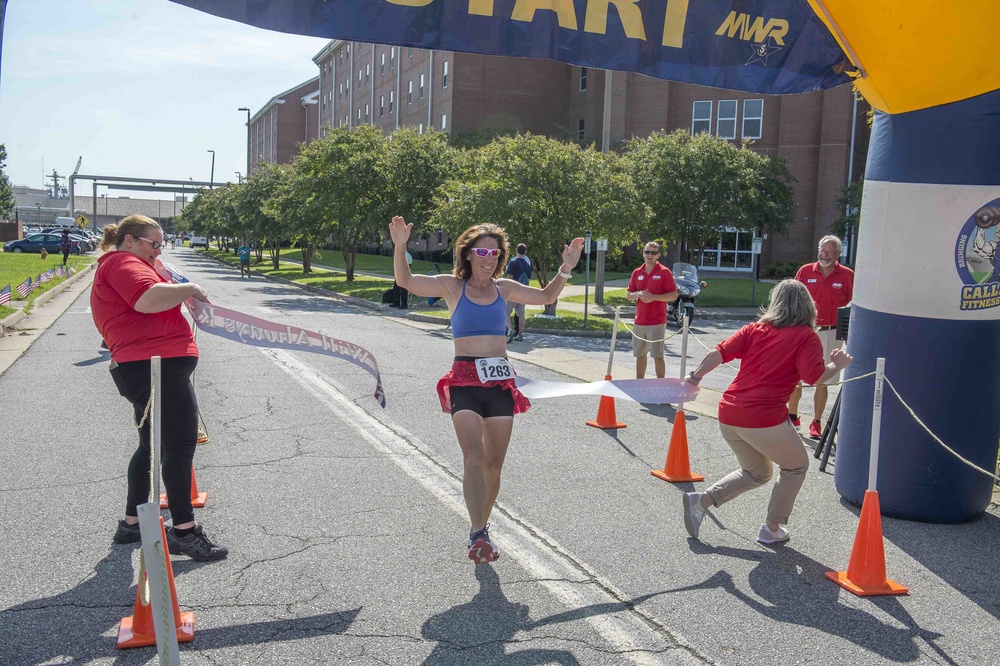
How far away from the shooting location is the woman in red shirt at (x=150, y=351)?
485 cm

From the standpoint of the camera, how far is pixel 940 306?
6184 mm

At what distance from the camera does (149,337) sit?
16.2 ft

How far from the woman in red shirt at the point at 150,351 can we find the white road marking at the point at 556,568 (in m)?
1.82

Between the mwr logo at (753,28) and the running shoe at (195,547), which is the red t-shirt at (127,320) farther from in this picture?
the mwr logo at (753,28)

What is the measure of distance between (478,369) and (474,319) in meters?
0.32

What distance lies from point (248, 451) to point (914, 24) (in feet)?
20.6

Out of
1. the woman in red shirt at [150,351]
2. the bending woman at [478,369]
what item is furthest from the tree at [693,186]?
the woman in red shirt at [150,351]

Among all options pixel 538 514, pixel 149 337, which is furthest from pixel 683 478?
pixel 149 337

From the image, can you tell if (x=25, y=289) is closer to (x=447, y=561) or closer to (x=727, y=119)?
(x=447, y=561)

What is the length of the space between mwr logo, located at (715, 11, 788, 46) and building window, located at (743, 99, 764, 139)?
136ft

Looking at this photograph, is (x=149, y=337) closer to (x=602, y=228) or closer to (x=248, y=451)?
(x=248, y=451)

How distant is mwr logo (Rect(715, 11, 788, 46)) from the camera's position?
6.83 m

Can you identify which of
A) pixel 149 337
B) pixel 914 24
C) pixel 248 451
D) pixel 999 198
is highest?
pixel 914 24

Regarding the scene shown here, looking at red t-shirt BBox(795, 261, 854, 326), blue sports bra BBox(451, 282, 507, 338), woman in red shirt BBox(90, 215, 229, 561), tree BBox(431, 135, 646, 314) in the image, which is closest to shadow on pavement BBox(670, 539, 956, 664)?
blue sports bra BBox(451, 282, 507, 338)
